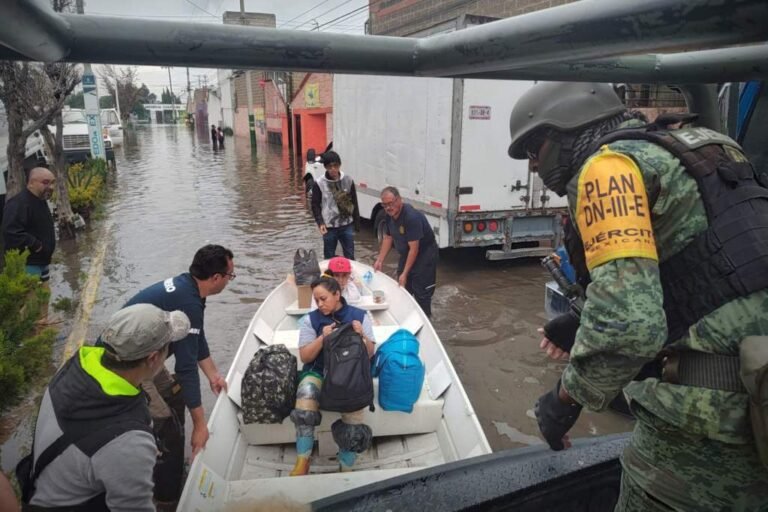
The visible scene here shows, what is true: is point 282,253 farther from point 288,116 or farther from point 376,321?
point 288,116

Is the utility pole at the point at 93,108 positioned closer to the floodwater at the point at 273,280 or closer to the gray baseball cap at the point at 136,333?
the floodwater at the point at 273,280

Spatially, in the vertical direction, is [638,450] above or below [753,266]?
below

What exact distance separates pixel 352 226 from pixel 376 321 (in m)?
2.39

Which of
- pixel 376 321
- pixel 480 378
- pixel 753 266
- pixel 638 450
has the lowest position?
pixel 480 378

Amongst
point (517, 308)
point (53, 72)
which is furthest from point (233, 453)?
point (53, 72)

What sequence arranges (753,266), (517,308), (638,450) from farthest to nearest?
(517,308) → (638,450) → (753,266)

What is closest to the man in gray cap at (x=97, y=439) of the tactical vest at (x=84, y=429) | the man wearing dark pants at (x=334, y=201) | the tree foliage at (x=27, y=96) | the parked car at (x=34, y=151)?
the tactical vest at (x=84, y=429)

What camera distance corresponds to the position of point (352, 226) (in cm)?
791

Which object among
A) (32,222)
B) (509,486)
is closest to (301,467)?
(509,486)

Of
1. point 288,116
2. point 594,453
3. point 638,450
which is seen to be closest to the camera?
point 638,450

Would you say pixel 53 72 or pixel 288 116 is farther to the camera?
pixel 288 116

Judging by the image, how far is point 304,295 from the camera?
5.84 metres

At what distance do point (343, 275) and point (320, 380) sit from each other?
6.28 ft

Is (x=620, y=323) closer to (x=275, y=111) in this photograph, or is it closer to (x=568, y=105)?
(x=568, y=105)
